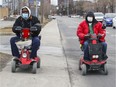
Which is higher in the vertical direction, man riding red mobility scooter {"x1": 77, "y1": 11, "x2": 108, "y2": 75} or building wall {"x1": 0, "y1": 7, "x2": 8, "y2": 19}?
man riding red mobility scooter {"x1": 77, "y1": 11, "x2": 108, "y2": 75}

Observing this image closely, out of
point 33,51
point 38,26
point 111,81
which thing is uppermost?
point 38,26

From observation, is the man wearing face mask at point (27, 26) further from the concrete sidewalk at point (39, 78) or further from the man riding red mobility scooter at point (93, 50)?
the man riding red mobility scooter at point (93, 50)

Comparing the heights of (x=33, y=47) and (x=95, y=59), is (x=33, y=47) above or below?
above

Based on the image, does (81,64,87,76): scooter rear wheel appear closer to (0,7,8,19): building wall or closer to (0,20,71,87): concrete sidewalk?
(0,20,71,87): concrete sidewalk

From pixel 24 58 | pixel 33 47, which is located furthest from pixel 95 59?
pixel 24 58

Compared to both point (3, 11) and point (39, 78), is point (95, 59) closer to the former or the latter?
point (39, 78)

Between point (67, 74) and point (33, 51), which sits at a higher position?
point (33, 51)

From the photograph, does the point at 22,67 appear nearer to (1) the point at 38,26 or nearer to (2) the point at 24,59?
(2) the point at 24,59

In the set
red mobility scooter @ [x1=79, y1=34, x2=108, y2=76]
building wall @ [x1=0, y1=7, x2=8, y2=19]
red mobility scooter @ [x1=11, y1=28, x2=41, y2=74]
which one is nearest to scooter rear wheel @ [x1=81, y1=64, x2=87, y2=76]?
red mobility scooter @ [x1=79, y1=34, x2=108, y2=76]

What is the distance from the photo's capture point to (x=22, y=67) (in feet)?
31.9

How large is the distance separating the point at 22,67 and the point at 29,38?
746 mm

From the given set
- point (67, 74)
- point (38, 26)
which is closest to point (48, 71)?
point (67, 74)

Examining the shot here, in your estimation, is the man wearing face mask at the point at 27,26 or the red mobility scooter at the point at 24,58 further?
the man wearing face mask at the point at 27,26

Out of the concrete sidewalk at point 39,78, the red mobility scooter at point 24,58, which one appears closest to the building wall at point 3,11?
the concrete sidewalk at point 39,78
